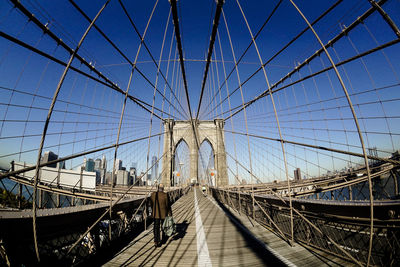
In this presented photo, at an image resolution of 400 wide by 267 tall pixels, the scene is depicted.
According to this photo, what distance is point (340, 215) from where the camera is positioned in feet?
6.52

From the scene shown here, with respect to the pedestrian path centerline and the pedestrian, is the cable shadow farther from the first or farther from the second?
the pedestrian

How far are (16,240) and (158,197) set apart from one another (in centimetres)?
190

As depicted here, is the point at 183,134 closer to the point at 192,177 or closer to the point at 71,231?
the point at 192,177

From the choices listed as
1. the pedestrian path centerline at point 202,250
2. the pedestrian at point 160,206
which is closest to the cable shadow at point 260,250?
the pedestrian path centerline at point 202,250

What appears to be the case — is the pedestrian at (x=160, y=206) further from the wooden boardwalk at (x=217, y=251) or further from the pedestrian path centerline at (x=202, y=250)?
the pedestrian path centerline at (x=202, y=250)

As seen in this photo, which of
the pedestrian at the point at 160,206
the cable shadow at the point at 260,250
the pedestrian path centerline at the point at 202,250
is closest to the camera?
the cable shadow at the point at 260,250

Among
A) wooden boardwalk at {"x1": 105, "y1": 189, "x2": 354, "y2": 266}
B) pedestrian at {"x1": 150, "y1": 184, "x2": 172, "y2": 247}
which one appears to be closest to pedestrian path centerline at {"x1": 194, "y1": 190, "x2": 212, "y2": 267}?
wooden boardwalk at {"x1": 105, "y1": 189, "x2": 354, "y2": 266}

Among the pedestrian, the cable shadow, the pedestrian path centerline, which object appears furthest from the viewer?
the pedestrian

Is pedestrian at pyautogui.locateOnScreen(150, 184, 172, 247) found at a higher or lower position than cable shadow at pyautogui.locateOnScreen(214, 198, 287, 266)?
higher

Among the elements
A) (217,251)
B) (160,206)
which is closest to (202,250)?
(217,251)

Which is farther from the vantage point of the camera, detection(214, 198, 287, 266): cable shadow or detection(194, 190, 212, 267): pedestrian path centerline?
detection(194, 190, 212, 267): pedestrian path centerline

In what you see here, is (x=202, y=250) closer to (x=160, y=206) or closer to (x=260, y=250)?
(x=260, y=250)

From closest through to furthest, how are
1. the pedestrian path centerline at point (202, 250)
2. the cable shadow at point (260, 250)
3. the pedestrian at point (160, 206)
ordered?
the cable shadow at point (260, 250) < the pedestrian path centerline at point (202, 250) < the pedestrian at point (160, 206)

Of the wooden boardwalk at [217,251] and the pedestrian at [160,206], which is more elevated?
the pedestrian at [160,206]
